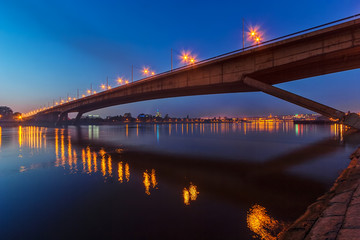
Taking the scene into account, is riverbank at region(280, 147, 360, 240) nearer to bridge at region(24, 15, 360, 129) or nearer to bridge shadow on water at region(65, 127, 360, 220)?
bridge shadow on water at region(65, 127, 360, 220)

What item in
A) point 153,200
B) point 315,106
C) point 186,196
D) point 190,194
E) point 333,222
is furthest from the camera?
point 315,106

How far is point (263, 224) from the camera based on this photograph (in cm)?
530

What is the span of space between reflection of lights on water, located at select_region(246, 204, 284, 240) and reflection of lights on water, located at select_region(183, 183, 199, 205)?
217cm

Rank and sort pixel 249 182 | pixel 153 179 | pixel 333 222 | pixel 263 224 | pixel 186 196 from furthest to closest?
pixel 153 179, pixel 249 182, pixel 186 196, pixel 263 224, pixel 333 222

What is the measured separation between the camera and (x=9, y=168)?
11805 mm

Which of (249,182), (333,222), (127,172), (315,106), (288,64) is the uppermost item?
(288,64)

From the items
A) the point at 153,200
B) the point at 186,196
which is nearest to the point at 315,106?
the point at 186,196

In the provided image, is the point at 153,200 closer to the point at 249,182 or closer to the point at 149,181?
the point at 149,181

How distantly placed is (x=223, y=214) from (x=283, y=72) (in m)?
21.1

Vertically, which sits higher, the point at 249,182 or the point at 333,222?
the point at 333,222

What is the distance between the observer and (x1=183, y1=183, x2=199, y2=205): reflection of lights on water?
277 inches

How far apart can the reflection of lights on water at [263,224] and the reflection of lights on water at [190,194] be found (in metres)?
2.17

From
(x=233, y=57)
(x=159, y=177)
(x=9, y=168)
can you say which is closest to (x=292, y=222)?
(x=159, y=177)

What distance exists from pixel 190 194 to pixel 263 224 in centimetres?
309
